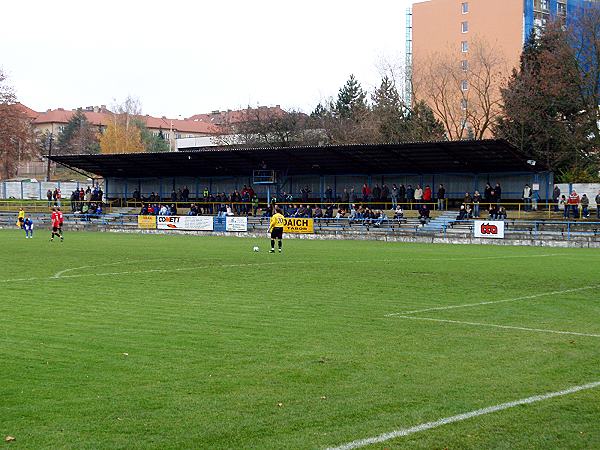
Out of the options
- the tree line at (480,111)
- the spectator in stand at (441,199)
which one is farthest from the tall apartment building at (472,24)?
the spectator in stand at (441,199)

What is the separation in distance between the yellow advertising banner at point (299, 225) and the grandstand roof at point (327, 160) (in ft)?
23.1

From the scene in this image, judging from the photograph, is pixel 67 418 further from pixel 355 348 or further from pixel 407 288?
pixel 407 288

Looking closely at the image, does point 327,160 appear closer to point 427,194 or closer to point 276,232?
point 427,194

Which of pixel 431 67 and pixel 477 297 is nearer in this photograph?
pixel 477 297

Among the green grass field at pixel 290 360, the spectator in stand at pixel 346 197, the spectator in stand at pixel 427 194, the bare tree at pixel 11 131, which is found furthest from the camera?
the bare tree at pixel 11 131

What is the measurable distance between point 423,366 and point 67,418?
4490 millimetres

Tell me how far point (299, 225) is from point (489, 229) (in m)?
12.3

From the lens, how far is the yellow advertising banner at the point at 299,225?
5203cm

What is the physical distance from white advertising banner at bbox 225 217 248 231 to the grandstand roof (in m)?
7.57

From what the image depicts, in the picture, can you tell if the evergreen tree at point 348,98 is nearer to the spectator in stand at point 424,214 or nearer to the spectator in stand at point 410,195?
the spectator in stand at point 410,195

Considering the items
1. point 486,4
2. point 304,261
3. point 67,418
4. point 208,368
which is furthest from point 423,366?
point 486,4

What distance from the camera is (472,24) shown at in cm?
9544

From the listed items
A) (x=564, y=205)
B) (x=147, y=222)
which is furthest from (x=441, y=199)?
(x=147, y=222)

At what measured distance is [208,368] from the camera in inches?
394
